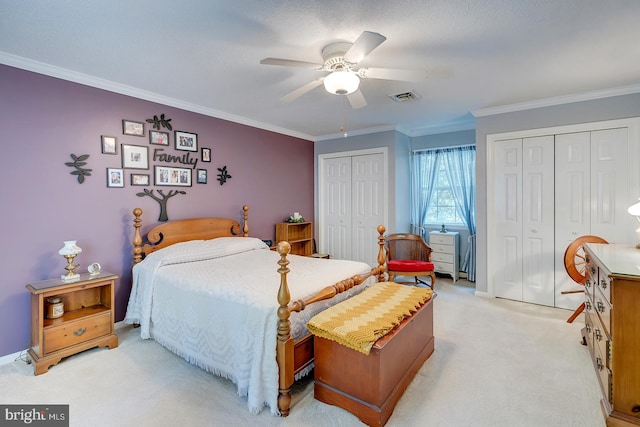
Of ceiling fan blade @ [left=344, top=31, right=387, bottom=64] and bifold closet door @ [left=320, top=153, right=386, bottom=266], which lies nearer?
ceiling fan blade @ [left=344, top=31, right=387, bottom=64]

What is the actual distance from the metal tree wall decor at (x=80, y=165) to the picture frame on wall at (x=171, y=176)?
2.14ft

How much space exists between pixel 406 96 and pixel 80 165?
3421mm

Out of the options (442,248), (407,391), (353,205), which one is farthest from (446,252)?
(407,391)

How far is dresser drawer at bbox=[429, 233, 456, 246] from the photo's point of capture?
479cm

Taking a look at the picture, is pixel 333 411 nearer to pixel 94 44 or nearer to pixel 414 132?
pixel 94 44

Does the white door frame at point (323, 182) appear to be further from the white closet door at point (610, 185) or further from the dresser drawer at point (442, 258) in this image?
the white closet door at point (610, 185)

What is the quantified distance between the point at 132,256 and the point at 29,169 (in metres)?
1.16

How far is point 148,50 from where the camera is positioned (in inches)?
93.4

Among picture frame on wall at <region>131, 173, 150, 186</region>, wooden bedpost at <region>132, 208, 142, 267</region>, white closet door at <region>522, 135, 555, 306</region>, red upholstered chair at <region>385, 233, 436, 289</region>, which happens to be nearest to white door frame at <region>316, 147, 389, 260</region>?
red upholstered chair at <region>385, 233, 436, 289</region>

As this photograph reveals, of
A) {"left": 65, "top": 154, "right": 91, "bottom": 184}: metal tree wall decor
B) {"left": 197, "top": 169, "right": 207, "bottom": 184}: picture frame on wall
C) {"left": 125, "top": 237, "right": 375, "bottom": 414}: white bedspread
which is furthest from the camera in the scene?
{"left": 197, "top": 169, "right": 207, "bottom": 184}: picture frame on wall

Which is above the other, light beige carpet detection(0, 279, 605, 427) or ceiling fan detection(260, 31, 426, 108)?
ceiling fan detection(260, 31, 426, 108)

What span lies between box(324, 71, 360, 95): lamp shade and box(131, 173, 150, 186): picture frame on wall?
2331 millimetres

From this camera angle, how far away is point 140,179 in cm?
330

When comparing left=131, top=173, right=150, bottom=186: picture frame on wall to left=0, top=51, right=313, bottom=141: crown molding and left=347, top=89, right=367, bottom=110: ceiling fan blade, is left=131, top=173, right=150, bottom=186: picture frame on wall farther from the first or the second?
left=347, top=89, right=367, bottom=110: ceiling fan blade
